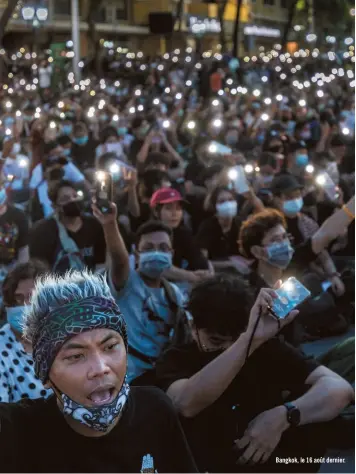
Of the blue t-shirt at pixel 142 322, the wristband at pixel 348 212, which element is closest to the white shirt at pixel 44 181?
the blue t-shirt at pixel 142 322

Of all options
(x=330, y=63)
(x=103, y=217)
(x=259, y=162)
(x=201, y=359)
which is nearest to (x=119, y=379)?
(x=201, y=359)

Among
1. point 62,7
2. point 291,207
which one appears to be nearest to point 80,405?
point 291,207

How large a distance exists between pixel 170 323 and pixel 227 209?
2974 millimetres

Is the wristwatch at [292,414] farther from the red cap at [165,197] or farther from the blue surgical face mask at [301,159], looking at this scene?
the blue surgical face mask at [301,159]

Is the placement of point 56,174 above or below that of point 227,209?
above

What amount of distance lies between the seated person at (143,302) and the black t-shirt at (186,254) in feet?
5.12

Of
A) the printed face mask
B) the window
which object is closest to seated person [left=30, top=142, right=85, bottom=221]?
the printed face mask

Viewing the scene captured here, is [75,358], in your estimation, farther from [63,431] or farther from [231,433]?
[231,433]

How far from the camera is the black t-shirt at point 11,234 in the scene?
5.51 m

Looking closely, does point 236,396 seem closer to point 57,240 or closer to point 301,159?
point 57,240

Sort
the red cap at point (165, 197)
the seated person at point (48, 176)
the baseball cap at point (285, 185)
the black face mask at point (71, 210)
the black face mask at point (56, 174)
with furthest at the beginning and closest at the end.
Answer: the black face mask at point (56, 174) → the seated person at point (48, 176) → the baseball cap at point (285, 185) → the red cap at point (165, 197) → the black face mask at point (71, 210)

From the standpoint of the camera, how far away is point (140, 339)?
161 inches

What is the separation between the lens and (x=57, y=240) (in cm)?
545

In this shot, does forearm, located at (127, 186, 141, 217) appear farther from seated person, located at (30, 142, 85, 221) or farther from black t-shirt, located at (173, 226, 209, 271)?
black t-shirt, located at (173, 226, 209, 271)
